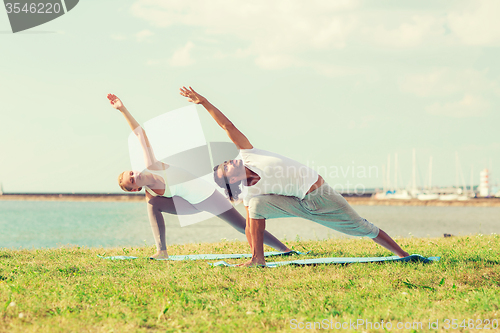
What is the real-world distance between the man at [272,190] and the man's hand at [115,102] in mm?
1875

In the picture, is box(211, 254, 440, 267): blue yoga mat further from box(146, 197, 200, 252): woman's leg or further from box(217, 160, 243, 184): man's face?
box(146, 197, 200, 252): woman's leg

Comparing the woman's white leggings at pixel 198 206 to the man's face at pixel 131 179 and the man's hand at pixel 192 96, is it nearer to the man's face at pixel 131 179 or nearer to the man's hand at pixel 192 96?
the man's face at pixel 131 179

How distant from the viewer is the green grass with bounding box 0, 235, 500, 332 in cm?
356

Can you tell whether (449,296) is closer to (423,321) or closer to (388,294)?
(388,294)

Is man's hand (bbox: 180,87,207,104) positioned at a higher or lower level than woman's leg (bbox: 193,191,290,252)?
higher

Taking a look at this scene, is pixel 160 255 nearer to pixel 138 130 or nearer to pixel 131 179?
pixel 131 179

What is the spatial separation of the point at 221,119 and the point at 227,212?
81.2 inches

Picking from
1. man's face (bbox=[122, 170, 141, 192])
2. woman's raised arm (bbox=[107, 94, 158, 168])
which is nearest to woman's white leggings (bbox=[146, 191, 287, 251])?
man's face (bbox=[122, 170, 141, 192])

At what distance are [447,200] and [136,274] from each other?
310 ft

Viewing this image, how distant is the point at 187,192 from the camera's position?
6.99 m

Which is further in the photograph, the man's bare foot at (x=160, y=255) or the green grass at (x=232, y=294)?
the man's bare foot at (x=160, y=255)

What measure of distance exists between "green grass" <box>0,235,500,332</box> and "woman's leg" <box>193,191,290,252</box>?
104 cm

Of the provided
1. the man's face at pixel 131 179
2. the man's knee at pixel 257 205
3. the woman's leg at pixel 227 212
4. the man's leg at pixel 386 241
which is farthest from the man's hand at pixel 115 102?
the man's leg at pixel 386 241

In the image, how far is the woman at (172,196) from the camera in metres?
6.87
